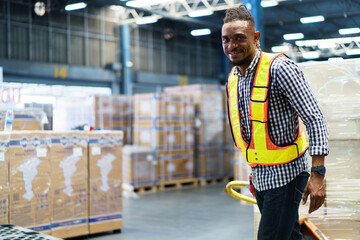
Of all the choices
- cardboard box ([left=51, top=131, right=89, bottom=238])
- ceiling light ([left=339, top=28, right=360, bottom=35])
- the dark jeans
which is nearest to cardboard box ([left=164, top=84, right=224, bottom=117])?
cardboard box ([left=51, top=131, right=89, bottom=238])

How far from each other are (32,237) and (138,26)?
1698 centimetres

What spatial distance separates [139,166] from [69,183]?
4.19 m

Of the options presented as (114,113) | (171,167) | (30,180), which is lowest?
(171,167)

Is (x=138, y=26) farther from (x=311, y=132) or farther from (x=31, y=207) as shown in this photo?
(x=311, y=132)

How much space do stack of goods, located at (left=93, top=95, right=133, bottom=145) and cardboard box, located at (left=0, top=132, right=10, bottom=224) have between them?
5.00 meters

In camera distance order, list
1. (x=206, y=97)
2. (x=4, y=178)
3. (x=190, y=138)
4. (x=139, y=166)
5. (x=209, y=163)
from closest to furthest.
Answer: (x=4, y=178)
(x=139, y=166)
(x=190, y=138)
(x=206, y=97)
(x=209, y=163)

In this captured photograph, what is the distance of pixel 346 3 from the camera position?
15.9 m

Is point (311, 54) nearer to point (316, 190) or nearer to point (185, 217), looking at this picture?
point (185, 217)

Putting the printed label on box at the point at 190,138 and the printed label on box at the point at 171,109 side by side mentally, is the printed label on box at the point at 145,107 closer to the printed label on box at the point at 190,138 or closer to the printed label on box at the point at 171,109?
the printed label on box at the point at 171,109

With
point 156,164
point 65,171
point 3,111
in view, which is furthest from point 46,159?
point 156,164

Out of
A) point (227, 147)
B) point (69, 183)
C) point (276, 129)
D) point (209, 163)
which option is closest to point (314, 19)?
point (227, 147)

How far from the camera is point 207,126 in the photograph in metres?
10.7

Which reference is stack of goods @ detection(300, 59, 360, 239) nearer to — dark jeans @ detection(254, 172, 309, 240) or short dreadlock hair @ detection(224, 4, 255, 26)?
dark jeans @ detection(254, 172, 309, 240)

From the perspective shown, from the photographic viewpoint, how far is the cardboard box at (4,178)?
15.1 ft
